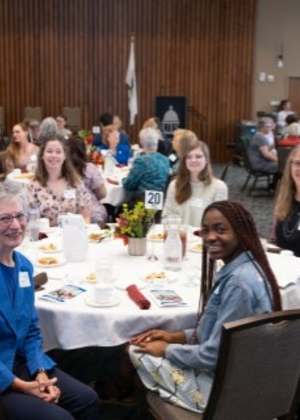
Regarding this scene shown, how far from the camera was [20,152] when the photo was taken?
7.68 m

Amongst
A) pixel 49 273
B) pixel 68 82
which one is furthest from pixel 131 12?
pixel 49 273

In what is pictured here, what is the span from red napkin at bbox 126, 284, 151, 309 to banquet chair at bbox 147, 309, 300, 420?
647mm

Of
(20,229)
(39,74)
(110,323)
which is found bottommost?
(110,323)

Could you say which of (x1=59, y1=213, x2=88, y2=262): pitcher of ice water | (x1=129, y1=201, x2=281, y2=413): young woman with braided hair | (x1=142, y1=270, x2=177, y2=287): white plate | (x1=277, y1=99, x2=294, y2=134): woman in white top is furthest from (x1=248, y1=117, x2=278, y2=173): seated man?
(x1=129, y1=201, x2=281, y2=413): young woman with braided hair

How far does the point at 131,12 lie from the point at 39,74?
2629 mm

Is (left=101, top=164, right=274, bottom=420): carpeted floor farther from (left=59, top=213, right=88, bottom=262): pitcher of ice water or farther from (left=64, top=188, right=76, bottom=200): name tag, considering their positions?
(left=59, top=213, right=88, bottom=262): pitcher of ice water

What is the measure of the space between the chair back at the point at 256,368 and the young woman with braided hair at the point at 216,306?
191mm

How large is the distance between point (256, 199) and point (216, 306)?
756 centimetres

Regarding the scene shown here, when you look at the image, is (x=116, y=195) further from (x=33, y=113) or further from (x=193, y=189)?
(x=33, y=113)

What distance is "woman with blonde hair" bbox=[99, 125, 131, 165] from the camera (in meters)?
8.11

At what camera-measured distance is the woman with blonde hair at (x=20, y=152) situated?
24.5 feet

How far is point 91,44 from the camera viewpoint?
14609mm

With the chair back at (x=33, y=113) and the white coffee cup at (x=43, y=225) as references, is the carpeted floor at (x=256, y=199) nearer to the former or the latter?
the white coffee cup at (x=43, y=225)

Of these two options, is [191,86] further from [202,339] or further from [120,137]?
[202,339]
